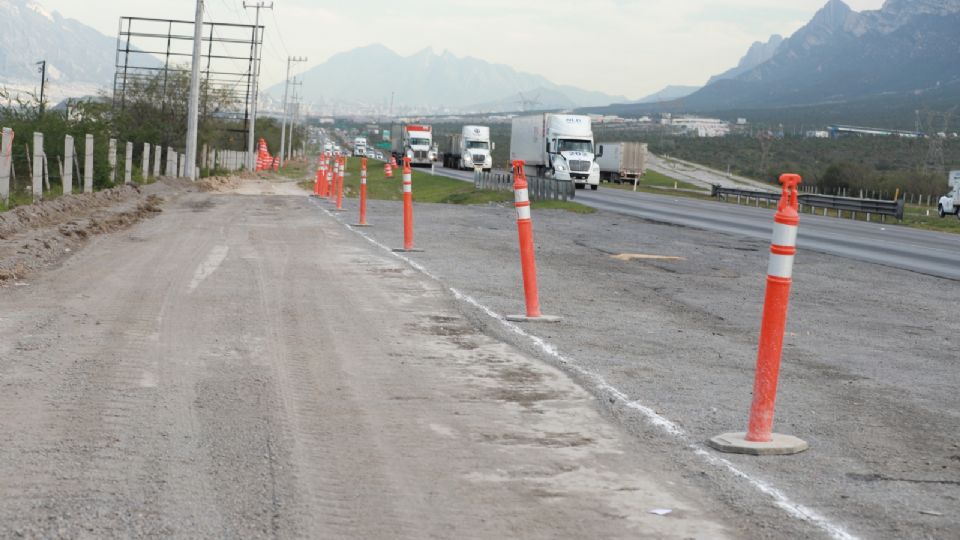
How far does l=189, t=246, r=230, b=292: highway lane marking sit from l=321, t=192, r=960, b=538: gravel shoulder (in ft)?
8.69

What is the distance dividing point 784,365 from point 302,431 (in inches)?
180

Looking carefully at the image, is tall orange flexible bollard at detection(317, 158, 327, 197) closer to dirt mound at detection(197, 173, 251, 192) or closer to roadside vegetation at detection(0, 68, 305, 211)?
dirt mound at detection(197, 173, 251, 192)

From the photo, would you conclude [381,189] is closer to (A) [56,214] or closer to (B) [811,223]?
(B) [811,223]

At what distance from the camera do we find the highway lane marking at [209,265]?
1324cm

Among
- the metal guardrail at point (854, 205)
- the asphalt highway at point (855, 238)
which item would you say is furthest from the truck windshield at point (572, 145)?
the asphalt highway at point (855, 238)

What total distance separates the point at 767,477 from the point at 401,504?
186 cm

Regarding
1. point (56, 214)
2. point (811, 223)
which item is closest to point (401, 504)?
point (56, 214)

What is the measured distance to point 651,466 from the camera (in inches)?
242

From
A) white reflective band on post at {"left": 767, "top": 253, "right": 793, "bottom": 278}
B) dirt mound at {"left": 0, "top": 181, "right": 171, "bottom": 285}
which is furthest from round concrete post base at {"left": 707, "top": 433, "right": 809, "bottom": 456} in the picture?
dirt mound at {"left": 0, "top": 181, "right": 171, "bottom": 285}

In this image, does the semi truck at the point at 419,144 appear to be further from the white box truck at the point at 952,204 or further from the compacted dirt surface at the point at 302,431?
the compacted dirt surface at the point at 302,431

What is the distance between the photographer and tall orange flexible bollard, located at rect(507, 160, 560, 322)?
1140 cm

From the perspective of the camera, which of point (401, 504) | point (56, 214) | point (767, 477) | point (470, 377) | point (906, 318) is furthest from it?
point (56, 214)

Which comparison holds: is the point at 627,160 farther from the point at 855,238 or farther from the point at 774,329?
the point at 774,329

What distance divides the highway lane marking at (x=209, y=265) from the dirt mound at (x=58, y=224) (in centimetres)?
184
